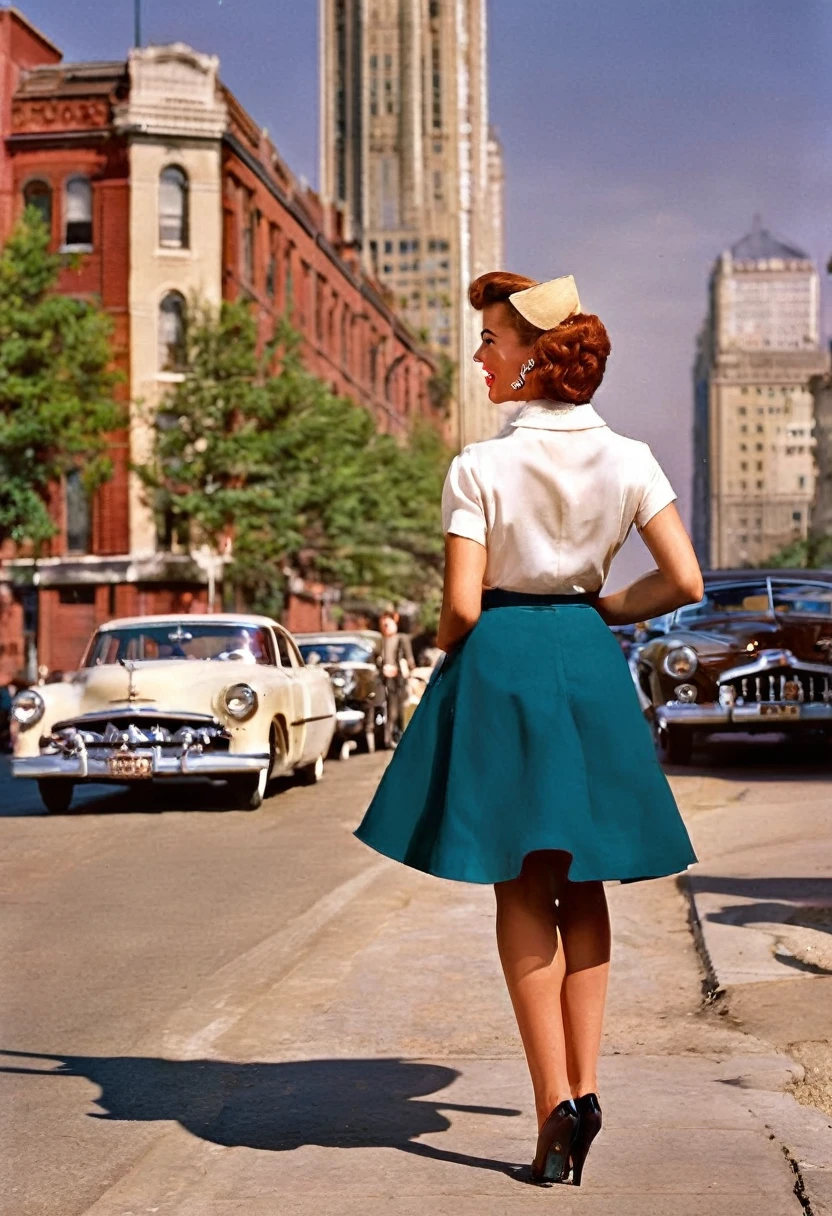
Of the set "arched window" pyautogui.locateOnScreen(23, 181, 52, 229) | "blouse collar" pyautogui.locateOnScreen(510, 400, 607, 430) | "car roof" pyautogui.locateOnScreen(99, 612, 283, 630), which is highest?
"arched window" pyautogui.locateOnScreen(23, 181, 52, 229)

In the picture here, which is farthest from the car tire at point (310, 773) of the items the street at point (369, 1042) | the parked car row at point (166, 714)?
the street at point (369, 1042)

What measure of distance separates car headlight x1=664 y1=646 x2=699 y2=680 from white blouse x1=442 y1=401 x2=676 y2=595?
43.0 ft

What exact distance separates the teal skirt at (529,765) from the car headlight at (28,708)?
11.0 metres

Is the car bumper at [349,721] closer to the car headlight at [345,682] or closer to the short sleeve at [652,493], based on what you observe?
the car headlight at [345,682]

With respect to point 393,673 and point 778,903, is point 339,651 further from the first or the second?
point 778,903

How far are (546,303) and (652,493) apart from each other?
0.51 m

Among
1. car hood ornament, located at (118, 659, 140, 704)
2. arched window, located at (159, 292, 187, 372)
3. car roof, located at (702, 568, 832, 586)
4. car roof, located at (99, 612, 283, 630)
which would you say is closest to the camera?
car hood ornament, located at (118, 659, 140, 704)

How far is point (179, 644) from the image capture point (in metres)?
16.2

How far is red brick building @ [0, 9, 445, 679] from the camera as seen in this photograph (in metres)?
48.2

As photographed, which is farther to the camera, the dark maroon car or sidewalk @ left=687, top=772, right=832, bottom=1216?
the dark maroon car

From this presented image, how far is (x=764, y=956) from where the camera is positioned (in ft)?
24.1

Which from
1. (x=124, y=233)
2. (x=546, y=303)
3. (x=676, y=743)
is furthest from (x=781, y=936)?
(x=124, y=233)

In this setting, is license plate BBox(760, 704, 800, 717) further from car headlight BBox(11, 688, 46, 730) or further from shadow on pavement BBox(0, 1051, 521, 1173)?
shadow on pavement BBox(0, 1051, 521, 1173)

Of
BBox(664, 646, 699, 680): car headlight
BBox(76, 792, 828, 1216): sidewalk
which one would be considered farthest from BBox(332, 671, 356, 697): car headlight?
BBox(76, 792, 828, 1216): sidewalk
